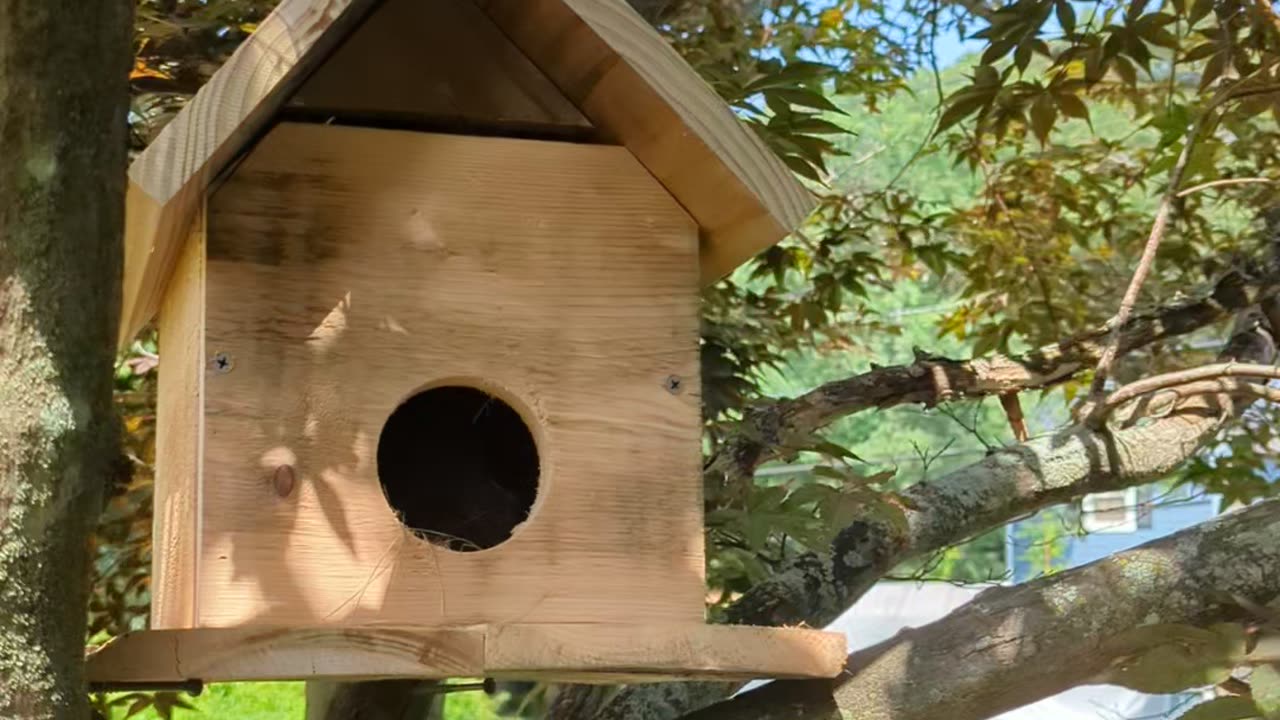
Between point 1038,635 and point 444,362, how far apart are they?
701mm

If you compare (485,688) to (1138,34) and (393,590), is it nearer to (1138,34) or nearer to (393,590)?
(393,590)

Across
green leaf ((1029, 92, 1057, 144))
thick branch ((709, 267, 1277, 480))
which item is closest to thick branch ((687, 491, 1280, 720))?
thick branch ((709, 267, 1277, 480))

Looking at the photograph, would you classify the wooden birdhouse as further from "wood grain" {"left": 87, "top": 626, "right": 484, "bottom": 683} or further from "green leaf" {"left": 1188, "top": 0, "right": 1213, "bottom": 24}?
"green leaf" {"left": 1188, "top": 0, "right": 1213, "bottom": 24}

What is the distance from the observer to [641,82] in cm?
165

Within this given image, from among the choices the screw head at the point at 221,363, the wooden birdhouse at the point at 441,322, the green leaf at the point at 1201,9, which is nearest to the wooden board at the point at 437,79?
the wooden birdhouse at the point at 441,322

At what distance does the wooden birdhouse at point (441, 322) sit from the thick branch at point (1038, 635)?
0.43 feet

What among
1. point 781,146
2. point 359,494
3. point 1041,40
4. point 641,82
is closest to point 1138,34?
point 1041,40

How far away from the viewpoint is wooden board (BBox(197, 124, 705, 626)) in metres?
1.56

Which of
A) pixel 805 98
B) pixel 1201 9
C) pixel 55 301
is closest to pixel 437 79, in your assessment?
pixel 55 301

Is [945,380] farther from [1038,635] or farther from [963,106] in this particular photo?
[1038,635]

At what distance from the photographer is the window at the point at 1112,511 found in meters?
2.61

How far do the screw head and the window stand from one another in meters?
1.41

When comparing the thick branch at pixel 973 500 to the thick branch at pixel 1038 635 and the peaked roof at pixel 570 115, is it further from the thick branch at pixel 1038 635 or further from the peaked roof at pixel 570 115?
the peaked roof at pixel 570 115

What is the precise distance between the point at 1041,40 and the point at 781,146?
59cm
